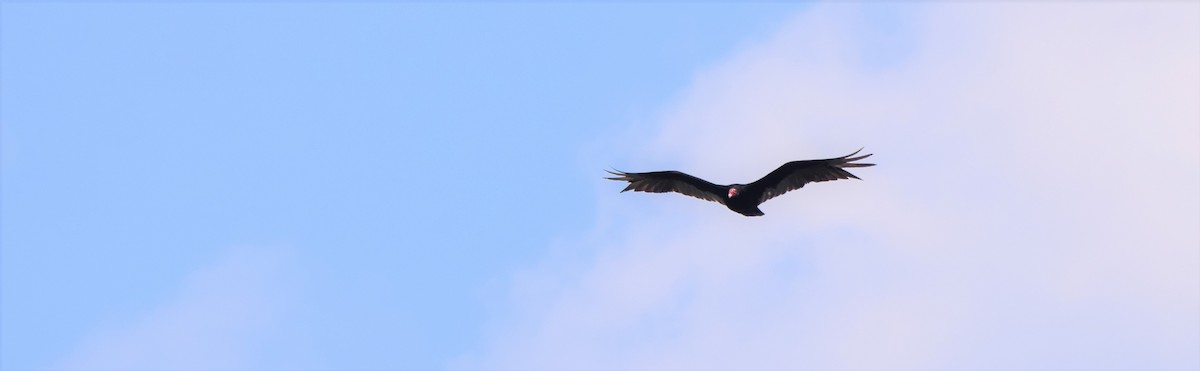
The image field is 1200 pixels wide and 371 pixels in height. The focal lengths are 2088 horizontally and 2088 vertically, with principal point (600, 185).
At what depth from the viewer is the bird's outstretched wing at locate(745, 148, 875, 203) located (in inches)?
1587

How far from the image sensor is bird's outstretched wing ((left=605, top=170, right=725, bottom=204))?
42.5m

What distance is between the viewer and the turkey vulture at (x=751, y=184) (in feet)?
133

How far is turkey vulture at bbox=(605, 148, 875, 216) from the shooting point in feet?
133

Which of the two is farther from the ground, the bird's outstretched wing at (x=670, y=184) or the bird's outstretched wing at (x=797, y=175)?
the bird's outstretched wing at (x=670, y=184)

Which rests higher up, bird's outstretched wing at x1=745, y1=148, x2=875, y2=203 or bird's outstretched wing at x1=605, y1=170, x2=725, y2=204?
bird's outstretched wing at x1=605, y1=170, x2=725, y2=204

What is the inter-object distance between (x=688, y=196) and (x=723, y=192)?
152 cm

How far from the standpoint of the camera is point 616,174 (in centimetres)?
4300

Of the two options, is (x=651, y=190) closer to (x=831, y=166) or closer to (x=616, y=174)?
(x=616, y=174)

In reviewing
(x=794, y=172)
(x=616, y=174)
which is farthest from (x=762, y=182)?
(x=616, y=174)

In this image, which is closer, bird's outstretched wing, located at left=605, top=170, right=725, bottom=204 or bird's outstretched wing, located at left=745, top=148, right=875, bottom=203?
bird's outstretched wing, located at left=745, top=148, right=875, bottom=203

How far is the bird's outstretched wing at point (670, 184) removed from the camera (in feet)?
139

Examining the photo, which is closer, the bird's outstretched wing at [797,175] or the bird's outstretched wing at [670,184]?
the bird's outstretched wing at [797,175]

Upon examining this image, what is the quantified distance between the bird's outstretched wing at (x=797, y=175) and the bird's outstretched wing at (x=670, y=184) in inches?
43.8

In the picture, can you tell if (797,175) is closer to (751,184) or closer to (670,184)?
(751,184)
